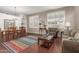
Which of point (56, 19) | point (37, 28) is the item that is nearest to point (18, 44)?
point (37, 28)

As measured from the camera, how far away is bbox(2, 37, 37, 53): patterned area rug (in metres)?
2.82

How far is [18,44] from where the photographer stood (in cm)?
286

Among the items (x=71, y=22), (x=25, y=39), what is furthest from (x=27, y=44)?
(x=71, y=22)

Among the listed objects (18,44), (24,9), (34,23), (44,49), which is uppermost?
(24,9)

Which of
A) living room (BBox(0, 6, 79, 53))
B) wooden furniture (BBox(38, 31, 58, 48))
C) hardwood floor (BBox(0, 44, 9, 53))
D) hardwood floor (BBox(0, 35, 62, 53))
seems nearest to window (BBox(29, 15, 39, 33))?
living room (BBox(0, 6, 79, 53))

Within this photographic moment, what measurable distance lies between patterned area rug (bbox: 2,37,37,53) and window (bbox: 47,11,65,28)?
595 mm

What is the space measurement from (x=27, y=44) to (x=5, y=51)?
564mm

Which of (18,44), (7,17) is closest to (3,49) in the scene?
(18,44)

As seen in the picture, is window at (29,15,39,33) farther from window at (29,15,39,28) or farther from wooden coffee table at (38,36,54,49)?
wooden coffee table at (38,36,54,49)

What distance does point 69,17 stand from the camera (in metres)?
2.74

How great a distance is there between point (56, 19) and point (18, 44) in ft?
3.70

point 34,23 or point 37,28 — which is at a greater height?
point 34,23

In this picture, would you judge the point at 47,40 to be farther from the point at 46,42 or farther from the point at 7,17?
the point at 7,17
